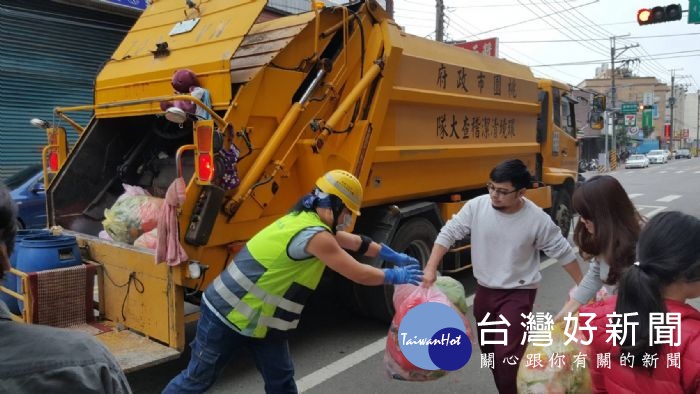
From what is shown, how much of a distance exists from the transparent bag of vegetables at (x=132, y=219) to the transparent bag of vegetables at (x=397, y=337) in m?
1.86

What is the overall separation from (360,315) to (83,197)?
2.54 m

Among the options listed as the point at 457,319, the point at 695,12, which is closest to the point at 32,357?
the point at 457,319

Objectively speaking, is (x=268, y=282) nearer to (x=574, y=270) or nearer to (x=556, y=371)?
(x=556, y=371)

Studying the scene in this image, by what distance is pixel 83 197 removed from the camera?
4.58m

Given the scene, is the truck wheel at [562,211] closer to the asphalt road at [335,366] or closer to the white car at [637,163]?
the asphalt road at [335,366]

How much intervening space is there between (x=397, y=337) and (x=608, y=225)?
1140 mm

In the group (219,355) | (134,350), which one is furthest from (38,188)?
(219,355)

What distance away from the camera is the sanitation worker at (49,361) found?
2.99ft

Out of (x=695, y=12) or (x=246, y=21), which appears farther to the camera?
(x=695, y=12)

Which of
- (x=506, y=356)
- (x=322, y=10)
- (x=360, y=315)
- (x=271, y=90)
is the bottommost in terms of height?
(x=360, y=315)

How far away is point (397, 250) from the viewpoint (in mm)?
4605

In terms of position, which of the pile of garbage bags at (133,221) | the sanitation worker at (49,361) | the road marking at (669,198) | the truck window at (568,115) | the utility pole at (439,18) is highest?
the utility pole at (439,18)

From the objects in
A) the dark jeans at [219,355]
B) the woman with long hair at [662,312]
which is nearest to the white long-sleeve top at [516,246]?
the dark jeans at [219,355]

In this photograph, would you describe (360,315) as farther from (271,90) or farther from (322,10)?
(322,10)
